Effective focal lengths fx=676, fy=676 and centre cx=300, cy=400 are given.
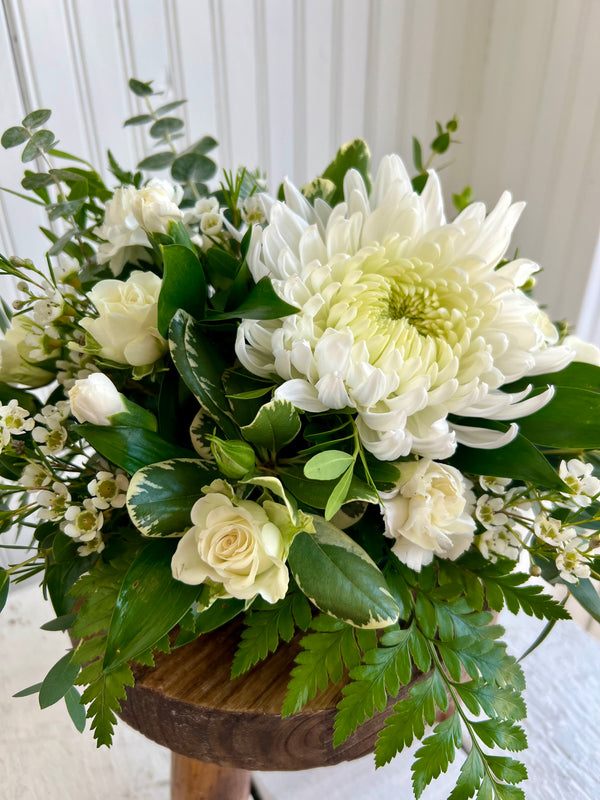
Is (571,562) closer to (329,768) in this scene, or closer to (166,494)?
(166,494)

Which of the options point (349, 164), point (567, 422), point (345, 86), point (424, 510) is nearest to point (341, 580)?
point (424, 510)

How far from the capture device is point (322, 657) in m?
0.35

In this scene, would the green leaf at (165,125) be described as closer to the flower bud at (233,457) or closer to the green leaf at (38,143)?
the green leaf at (38,143)

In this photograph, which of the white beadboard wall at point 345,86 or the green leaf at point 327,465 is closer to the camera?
the green leaf at point 327,465

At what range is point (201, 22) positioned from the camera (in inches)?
32.4

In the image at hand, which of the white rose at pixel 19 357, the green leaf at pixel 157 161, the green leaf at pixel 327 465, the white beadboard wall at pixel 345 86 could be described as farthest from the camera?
the white beadboard wall at pixel 345 86

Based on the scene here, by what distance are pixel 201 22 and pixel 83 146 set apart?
0.69 feet

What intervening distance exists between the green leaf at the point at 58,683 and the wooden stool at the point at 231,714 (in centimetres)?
4

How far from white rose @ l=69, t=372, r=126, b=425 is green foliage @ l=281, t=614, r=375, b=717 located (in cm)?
15

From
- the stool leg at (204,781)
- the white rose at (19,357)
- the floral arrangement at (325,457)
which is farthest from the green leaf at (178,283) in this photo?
the stool leg at (204,781)

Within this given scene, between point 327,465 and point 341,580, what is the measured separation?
0.06 meters

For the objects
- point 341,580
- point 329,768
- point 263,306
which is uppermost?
point 263,306

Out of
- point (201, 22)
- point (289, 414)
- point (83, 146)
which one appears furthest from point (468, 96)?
point (289, 414)

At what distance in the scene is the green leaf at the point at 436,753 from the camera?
0.32 metres
